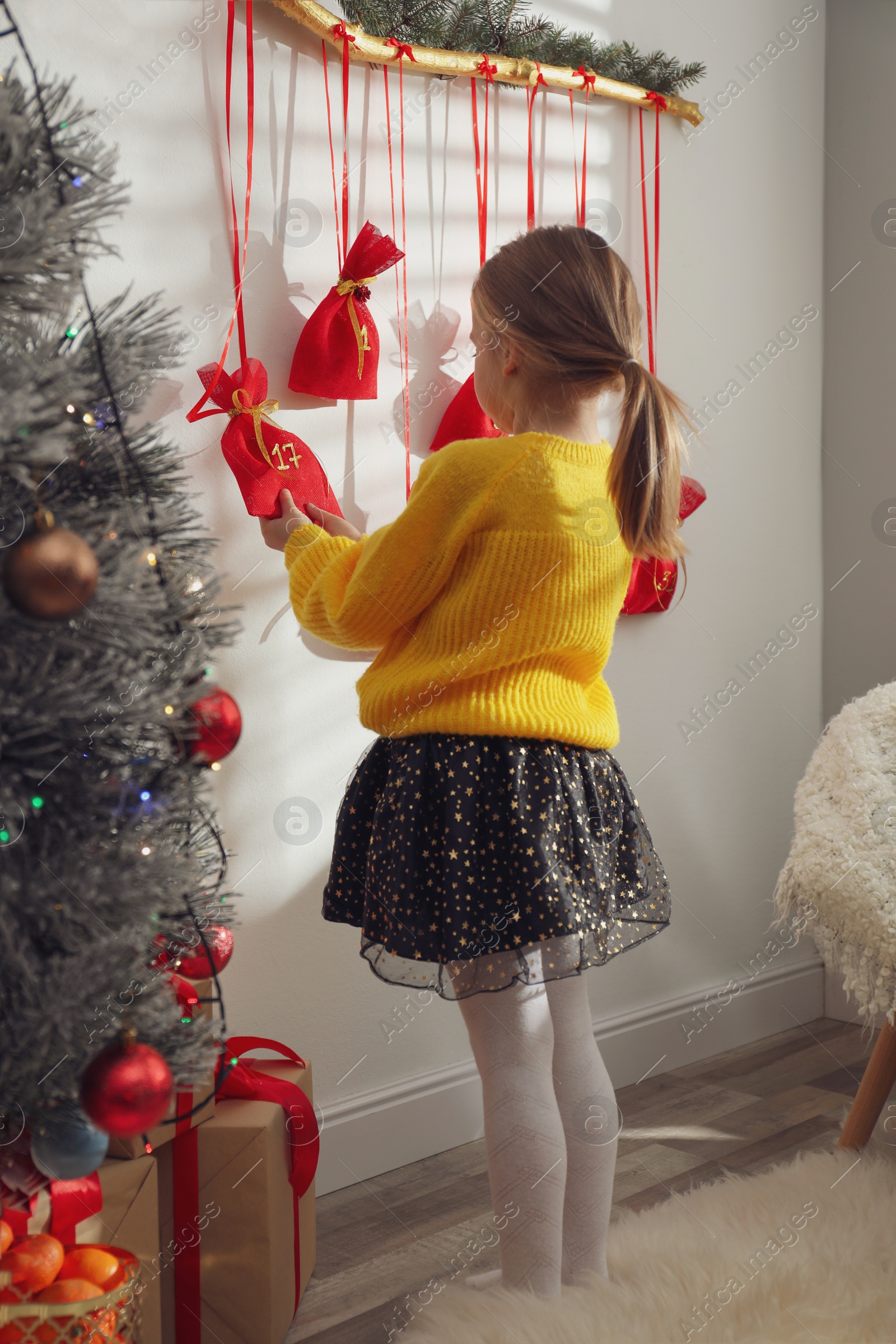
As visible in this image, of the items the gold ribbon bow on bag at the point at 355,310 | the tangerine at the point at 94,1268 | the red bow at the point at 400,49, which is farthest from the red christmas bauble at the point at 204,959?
the red bow at the point at 400,49

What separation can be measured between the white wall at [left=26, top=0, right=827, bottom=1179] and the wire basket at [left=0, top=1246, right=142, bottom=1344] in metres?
0.59

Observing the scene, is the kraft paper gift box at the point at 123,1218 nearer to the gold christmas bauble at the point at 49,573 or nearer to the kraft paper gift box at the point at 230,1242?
the kraft paper gift box at the point at 230,1242

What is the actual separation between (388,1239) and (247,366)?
45.4 inches

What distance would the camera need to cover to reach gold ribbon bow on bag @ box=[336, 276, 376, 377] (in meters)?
1.44

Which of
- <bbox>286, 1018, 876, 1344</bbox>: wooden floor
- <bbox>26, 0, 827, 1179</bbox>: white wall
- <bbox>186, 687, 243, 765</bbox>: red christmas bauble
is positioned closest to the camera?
<bbox>186, 687, 243, 765</bbox>: red christmas bauble

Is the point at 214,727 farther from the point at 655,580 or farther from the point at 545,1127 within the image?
the point at 655,580

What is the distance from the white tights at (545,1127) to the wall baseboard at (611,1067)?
45cm

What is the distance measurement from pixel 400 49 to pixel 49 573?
1.22m

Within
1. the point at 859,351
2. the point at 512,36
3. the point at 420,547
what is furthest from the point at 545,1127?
the point at 859,351

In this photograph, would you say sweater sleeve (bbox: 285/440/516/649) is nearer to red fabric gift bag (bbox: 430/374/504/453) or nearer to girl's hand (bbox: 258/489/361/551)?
girl's hand (bbox: 258/489/361/551)

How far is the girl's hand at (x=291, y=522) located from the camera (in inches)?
52.1

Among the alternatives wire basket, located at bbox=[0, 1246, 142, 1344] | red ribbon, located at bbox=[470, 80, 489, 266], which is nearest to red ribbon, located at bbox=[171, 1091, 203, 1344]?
wire basket, located at bbox=[0, 1246, 142, 1344]

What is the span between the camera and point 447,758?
1.07 m

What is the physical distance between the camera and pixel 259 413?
4.41 feet
